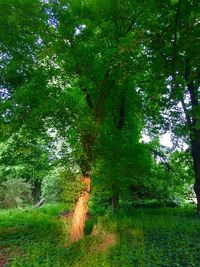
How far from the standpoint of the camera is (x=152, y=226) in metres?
13.0

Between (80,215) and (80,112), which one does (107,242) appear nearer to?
(80,215)

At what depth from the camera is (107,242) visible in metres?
10.9

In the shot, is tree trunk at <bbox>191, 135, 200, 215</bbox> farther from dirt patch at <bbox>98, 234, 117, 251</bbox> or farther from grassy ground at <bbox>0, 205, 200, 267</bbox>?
dirt patch at <bbox>98, 234, 117, 251</bbox>

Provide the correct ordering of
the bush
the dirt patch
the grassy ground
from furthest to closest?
the bush < the dirt patch < the grassy ground

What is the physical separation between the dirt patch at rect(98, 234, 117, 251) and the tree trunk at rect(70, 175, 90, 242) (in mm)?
1077

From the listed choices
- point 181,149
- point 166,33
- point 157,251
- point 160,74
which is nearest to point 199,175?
point 181,149

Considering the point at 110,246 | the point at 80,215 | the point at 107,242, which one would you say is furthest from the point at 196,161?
the point at 110,246

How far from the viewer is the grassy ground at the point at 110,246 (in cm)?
855

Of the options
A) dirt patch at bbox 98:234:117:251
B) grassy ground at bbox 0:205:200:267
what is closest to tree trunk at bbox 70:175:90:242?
grassy ground at bbox 0:205:200:267

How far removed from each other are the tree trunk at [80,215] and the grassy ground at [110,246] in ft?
1.21

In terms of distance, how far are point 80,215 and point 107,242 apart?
1757 millimetres

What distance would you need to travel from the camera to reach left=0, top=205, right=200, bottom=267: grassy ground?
8555mm

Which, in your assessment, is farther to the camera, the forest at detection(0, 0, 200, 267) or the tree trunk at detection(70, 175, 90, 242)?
the tree trunk at detection(70, 175, 90, 242)

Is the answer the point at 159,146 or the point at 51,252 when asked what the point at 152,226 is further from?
the point at 159,146
